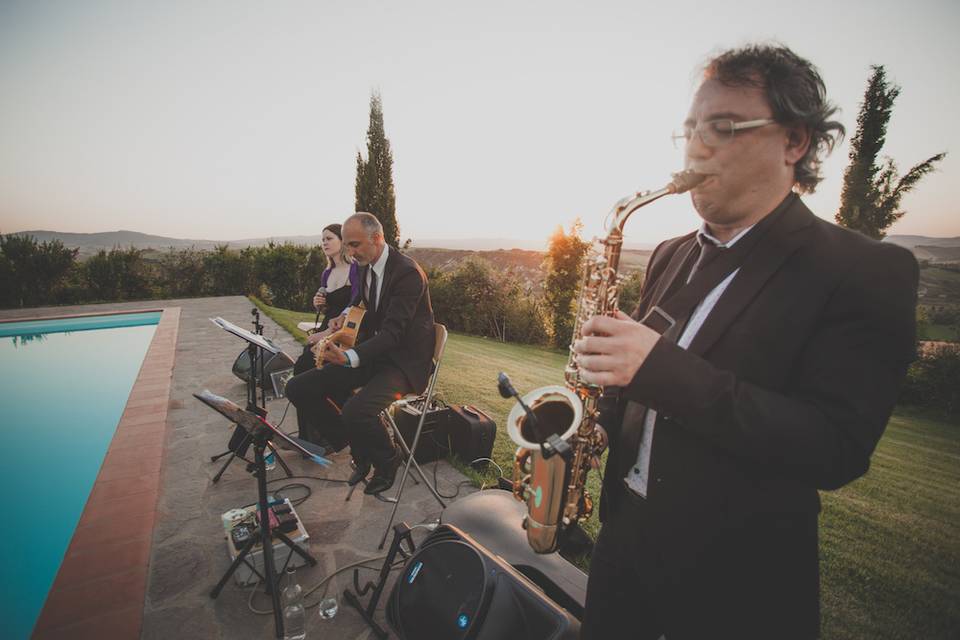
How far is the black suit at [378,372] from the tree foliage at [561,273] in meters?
17.7

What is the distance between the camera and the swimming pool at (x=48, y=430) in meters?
3.99

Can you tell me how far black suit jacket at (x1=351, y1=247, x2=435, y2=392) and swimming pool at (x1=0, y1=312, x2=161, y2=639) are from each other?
3.42m

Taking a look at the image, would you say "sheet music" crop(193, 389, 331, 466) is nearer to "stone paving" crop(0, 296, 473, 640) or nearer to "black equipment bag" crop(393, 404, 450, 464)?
"stone paving" crop(0, 296, 473, 640)

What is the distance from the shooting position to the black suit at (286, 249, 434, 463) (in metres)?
3.88

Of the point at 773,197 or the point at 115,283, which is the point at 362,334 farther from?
the point at 115,283

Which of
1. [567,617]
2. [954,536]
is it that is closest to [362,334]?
[567,617]

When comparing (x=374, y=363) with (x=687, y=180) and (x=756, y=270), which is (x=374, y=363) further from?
(x=756, y=270)

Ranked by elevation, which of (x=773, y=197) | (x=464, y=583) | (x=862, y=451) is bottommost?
(x=464, y=583)

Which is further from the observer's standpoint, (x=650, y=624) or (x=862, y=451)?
(x=650, y=624)

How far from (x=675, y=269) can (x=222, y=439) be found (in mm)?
5793

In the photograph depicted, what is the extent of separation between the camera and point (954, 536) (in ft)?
14.4

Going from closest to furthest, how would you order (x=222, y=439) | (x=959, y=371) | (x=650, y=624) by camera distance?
1. (x=650, y=624)
2. (x=222, y=439)
3. (x=959, y=371)

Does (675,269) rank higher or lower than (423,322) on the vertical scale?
higher

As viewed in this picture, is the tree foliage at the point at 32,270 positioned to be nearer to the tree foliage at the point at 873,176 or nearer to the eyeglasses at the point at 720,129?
the eyeglasses at the point at 720,129
